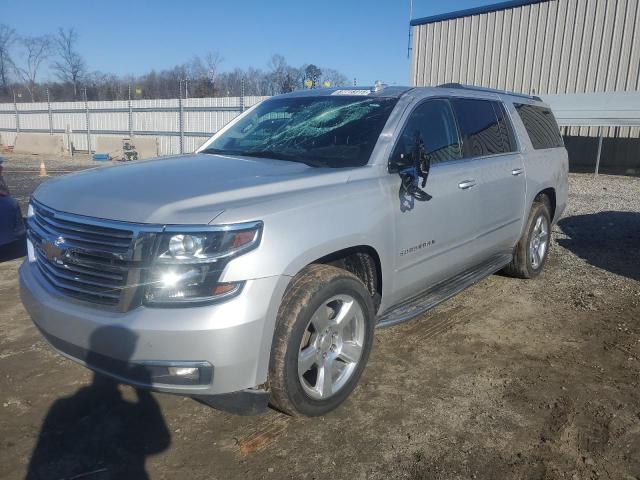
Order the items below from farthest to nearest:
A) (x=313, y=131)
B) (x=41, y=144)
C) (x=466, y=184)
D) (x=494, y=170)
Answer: (x=41, y=144)
(x=494, y=170)
(x=466, y=184)
(x=313, y=131)

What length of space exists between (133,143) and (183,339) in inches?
839

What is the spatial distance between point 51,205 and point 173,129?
2041 centimetres

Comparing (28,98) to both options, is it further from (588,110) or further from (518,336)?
(518,336)

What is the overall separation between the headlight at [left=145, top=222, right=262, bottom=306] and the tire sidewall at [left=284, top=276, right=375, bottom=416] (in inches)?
17.7

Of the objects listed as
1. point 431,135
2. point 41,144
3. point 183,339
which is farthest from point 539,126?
point 41,144

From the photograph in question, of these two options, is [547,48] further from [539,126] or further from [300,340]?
[300,340]

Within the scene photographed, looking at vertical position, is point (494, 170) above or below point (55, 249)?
above

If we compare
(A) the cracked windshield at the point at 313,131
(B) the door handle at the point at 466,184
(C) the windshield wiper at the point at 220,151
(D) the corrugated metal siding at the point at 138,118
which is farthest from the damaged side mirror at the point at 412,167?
(D) the corrugated metal siding at the point at 138,118

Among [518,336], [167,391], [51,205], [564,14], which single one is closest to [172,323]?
[167,391]

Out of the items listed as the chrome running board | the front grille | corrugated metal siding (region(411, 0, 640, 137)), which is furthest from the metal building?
the front grille

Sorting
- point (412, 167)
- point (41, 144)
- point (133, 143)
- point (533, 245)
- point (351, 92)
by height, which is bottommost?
point (41, 144)

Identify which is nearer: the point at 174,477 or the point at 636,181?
the point at 174,477

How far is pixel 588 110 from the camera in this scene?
17.0m

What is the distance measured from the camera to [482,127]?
4.61 m
